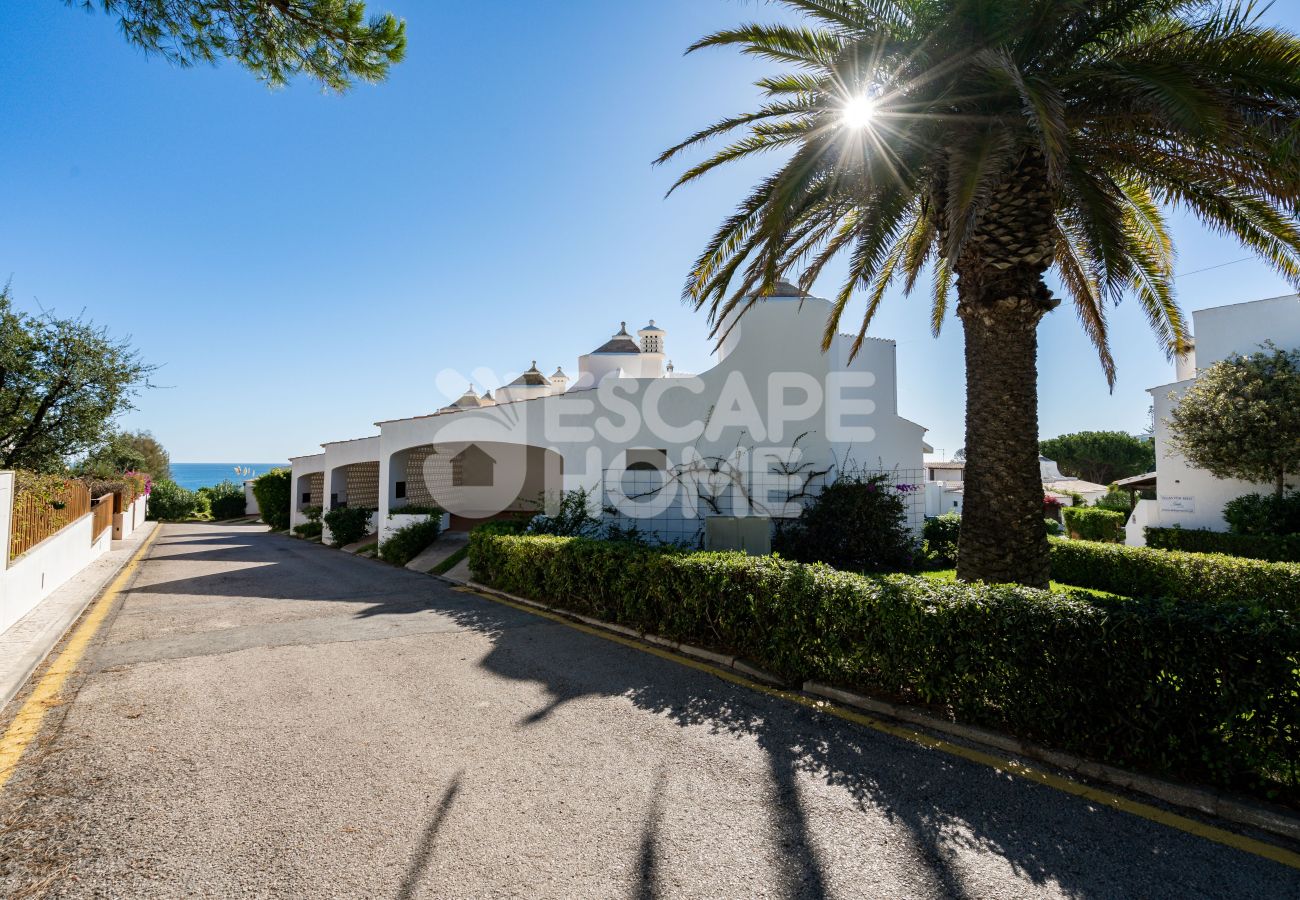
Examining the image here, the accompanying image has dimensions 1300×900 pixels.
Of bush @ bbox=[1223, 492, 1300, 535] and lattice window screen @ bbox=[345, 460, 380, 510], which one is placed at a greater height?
lattice window screen @ bbox=[345, 460, 380, 510]

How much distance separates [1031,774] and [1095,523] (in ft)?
72.2

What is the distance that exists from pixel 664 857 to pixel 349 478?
78.8ft

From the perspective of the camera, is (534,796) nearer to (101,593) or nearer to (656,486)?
(656,486)

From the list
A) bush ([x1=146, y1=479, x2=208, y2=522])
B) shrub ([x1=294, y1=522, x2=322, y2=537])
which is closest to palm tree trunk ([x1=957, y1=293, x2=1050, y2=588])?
shrub ([x1=294, y1=522, x2=322, y2=537])

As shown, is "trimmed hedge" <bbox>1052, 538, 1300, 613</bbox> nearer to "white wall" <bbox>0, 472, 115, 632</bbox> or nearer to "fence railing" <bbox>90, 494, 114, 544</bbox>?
"white wall" <bbox>0, 472, 115, 632</bbox>

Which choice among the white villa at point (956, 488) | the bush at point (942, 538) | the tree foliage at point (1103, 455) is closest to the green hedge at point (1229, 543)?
the white villa at point (956, 488)

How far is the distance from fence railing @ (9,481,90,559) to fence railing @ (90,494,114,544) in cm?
323

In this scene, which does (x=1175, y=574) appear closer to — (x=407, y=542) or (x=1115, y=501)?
(x=407, y=542)

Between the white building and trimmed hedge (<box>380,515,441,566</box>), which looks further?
trimmed hedge (<box>380,515,441,566</box>)

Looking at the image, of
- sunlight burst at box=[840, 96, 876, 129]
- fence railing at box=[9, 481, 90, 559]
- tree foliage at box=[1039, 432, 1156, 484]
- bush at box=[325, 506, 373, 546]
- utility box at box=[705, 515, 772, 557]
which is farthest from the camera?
tree foliage at box=[1039, 432, 1156, 484]

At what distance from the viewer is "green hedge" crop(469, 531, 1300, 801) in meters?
3.85

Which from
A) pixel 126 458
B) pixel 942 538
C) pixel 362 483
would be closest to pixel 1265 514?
pixel 942 538

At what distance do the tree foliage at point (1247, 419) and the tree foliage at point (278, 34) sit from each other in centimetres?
1788

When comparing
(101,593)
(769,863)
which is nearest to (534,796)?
(769,863)
